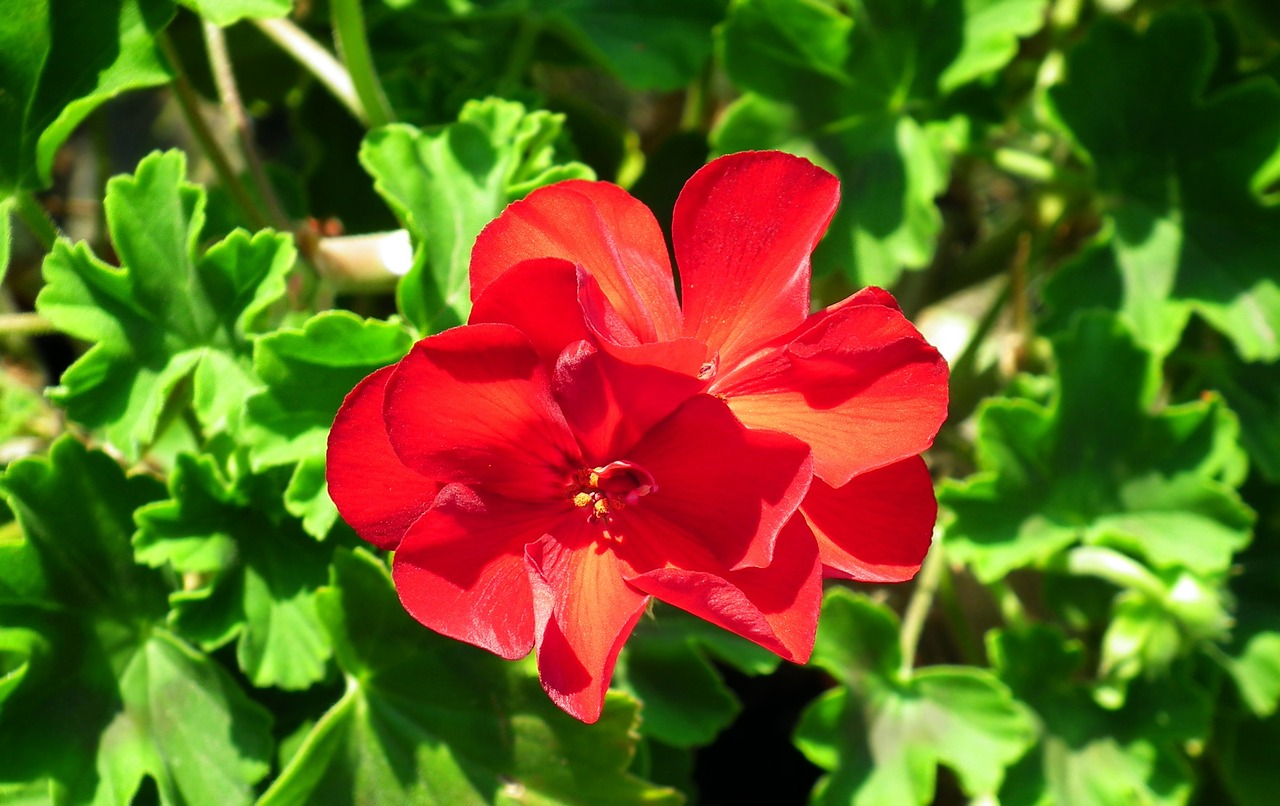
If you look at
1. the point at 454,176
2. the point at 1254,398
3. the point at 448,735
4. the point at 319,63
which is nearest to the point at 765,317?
the point at 454,176

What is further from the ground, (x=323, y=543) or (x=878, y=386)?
(x=878, y=386)

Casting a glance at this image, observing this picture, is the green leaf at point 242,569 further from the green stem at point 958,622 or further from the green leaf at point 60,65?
the green stem at point 958,622

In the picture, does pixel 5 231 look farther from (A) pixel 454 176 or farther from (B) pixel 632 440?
(B) pixel 632 440

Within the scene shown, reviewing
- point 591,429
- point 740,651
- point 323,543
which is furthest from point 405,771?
point 591,429

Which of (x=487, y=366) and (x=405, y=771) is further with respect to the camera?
(x=405, y=771)

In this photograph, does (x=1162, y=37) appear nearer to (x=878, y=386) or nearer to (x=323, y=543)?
(x=878, y=386)

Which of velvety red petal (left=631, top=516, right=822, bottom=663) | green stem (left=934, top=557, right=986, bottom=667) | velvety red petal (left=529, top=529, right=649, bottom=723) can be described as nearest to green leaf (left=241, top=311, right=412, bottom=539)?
velvety red petal (left=529, top=529, right=649, bottom=723)

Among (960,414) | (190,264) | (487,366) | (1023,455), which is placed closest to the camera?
Result: (487,366)
